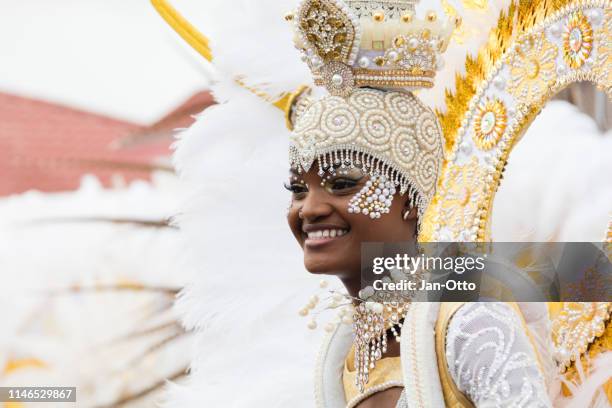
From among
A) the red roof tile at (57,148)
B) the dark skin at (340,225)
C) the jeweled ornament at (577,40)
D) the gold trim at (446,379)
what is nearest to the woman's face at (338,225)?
the dark skin at (340,225)

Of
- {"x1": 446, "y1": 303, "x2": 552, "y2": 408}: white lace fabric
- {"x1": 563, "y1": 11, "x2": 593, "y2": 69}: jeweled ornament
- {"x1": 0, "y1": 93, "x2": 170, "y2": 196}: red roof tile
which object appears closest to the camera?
{"x1": 446, "y1": 303, "x2": 552, "y2": 408}: white lace fabric

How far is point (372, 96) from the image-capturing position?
1.79m

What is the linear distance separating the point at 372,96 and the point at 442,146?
0.50 ft

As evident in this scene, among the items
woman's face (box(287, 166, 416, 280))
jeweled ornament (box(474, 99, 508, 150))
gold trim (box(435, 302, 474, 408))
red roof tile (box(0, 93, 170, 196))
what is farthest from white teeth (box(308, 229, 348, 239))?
red roof tile (box(0, 93, 170, 196))

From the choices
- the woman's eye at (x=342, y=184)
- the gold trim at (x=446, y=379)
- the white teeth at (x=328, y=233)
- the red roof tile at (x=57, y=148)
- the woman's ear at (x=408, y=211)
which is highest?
the red roof tile at (x=57, y=148)

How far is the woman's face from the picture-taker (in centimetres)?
174

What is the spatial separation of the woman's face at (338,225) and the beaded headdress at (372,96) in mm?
17

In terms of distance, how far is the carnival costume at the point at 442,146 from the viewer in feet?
5.38

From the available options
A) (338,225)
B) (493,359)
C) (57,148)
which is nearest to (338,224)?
(338,225)

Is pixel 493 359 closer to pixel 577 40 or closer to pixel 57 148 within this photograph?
pixel 577 40

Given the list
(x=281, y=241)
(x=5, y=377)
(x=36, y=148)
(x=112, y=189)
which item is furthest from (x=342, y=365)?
(x=36, y=148)

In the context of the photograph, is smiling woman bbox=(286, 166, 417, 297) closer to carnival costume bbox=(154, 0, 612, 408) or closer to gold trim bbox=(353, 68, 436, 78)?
carnival costume bbox=(154, 0, 612, 408)

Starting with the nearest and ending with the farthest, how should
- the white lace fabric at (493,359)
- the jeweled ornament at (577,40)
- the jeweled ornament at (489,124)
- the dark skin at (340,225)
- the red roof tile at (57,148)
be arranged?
the white lace fabric at (493,359) → the dark skin at (340,225) → the jeweled ornament at (577,40) → the jeweled ornament at (489,124) → the red roof tile at (57,148)

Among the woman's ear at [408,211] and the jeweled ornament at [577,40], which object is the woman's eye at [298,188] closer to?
the woman's ear at [408,211]
